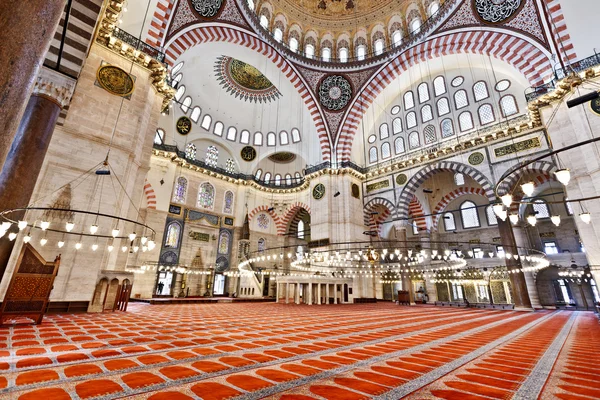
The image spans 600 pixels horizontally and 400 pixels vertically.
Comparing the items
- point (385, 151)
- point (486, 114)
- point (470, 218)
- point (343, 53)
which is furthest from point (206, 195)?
point (470, 218)

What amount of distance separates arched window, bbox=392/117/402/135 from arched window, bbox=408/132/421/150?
0.79 m

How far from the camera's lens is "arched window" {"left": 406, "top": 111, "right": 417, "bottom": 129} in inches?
544

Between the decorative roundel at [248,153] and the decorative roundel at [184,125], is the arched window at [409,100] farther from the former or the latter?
the decorative roundel at [184,125]

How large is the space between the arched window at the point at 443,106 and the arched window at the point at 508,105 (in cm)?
211

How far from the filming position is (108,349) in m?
2.52

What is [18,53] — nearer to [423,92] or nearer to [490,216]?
[423,92]

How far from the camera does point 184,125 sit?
14734 mm

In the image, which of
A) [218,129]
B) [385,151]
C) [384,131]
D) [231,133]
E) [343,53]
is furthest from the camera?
[231,133]

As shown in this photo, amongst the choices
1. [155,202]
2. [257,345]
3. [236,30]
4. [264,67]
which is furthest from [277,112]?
[257,345]

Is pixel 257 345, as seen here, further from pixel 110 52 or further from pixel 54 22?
pixel 110 52

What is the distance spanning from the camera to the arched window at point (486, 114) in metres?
11.5

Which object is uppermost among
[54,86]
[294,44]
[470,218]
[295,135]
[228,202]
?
[294,44]

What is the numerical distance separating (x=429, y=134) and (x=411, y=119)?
137 cm

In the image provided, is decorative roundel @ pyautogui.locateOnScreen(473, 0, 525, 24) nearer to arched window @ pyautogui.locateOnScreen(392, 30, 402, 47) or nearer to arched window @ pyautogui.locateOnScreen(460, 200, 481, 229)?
arched window @ pyautogui.locateOnScreen(392, 30, 402, 47)
